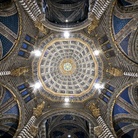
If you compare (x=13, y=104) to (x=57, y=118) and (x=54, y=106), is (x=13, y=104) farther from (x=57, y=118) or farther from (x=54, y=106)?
(x=57, y=118)

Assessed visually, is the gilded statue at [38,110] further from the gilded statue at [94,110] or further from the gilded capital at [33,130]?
the gilded statue at [94,110]

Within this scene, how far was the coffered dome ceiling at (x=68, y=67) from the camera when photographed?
27.0 m

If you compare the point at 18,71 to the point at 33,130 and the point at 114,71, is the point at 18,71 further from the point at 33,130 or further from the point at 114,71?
the point at 114,71

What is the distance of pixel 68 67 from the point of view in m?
29.8

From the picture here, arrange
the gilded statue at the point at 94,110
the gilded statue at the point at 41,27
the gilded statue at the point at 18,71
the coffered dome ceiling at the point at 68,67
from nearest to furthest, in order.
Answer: the gilded statue at the point at 18,71, the gilded statue at the point at 41,27, the gilded statue at the point at 94,110, the coffered dome ceiling at the point at 68,67

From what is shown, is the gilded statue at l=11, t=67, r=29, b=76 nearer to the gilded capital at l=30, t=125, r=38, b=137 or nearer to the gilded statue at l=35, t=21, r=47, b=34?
the gilded statue at l=35, t=21, r=47, b=34

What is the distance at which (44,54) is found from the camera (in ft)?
91.5

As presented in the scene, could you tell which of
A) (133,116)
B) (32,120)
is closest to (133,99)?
(133,116)

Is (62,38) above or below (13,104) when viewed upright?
above

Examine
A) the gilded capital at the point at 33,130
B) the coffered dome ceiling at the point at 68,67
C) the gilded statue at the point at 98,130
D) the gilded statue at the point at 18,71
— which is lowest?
the gilded statue at the point at 98,130

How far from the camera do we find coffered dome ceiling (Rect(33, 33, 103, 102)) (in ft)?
88.5

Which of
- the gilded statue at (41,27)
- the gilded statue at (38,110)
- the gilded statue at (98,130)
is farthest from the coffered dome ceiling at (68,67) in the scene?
the gilded statue at (98,130)

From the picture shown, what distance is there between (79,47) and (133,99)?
31.1 feet

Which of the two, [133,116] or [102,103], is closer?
[133,116]
